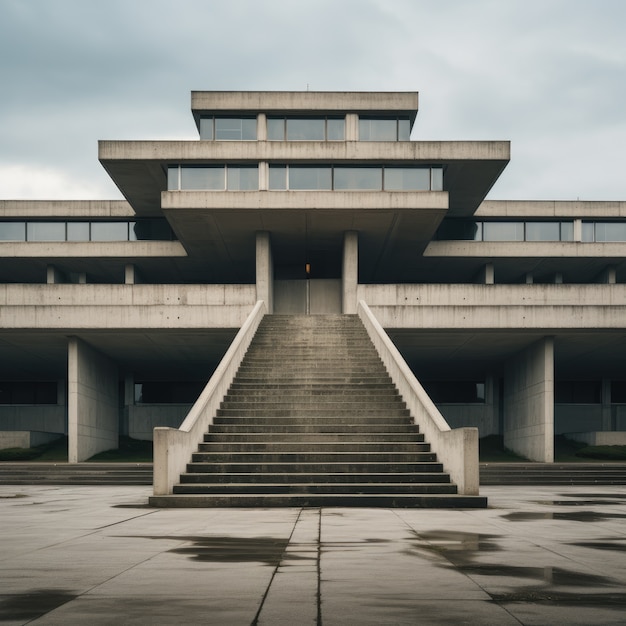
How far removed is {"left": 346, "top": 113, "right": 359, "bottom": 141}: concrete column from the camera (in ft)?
127

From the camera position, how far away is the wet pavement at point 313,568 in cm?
544

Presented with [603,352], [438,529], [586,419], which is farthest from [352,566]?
[586,419]

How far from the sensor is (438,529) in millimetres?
10500

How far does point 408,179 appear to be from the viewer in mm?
36031

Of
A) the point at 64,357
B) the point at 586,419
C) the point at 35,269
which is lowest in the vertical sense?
the point at 586,419

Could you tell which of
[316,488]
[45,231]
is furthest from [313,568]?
[45,231]

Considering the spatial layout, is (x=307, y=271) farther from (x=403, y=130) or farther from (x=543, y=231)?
(x=543, y=231)

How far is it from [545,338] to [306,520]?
21926mm

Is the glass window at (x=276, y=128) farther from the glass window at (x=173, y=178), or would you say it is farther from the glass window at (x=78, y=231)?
the glass window at (x=78, y=231)

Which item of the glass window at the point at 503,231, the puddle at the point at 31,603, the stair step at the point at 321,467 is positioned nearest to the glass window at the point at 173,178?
the glass window at the point at 503,231

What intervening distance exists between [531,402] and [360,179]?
1191 centimetres

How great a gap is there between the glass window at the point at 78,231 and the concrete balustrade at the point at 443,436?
27.2 m

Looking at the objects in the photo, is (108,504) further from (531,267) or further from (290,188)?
(531,267)

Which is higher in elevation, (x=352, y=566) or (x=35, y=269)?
(x=35, y=269)
